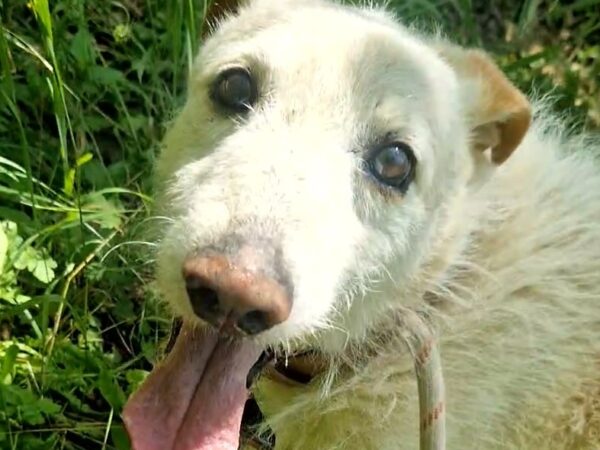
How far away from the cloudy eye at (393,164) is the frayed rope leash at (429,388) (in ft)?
1.44

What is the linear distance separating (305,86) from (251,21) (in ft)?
1.56

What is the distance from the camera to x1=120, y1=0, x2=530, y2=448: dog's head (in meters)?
2.64

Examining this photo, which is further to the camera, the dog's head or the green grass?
the green grass

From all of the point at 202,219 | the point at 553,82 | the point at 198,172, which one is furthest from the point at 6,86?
the point at 553,82

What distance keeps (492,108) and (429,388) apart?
85 cm

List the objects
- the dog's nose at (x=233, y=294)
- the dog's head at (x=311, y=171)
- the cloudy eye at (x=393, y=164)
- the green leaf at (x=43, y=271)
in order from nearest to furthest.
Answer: the dog's nose at (x=233, y=294)
the dog's head at (x=311, y=171)
the cloudy eye at (x=393, y=164)
the green leaf at (x=43, y=271)

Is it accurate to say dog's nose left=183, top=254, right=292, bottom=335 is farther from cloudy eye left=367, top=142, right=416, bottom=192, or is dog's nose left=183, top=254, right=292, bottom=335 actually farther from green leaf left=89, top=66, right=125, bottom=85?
green leaf left=89, top=66, right=125, bottom=85

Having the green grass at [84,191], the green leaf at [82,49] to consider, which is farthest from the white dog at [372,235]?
the green leaf at [82,49]

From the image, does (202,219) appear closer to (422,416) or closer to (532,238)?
(422,416)

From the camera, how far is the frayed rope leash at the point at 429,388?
9.73 feet

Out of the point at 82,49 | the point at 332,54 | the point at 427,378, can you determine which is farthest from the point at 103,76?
the point at 427,378

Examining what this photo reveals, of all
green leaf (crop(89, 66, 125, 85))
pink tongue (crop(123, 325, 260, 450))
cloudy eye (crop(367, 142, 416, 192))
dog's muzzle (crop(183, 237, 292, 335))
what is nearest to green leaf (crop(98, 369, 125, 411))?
pink tongue (crop(123, 325, 260, 450))

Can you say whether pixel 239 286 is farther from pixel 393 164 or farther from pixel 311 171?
pixel 393 164

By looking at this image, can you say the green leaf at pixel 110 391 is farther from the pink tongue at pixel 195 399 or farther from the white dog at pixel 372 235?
the pink tongue at pixel 195 399
